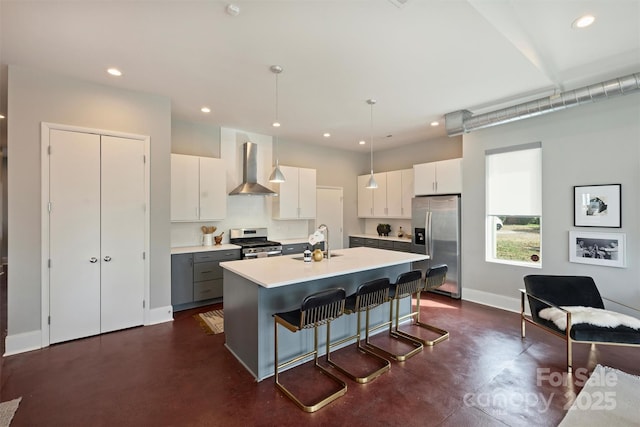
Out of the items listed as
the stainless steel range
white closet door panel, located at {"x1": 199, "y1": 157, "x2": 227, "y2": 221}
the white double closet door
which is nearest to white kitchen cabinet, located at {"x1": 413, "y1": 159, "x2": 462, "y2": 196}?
the stainless steel range

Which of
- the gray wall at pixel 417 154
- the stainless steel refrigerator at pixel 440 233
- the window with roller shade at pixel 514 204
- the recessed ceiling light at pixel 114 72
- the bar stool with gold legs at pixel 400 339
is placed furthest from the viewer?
the gray wall at pixel 417 154

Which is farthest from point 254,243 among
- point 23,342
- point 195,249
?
point 23,342

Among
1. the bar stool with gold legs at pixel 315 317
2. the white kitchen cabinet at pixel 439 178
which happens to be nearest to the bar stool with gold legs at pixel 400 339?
the bar stool with gold legs at pixel 315 317

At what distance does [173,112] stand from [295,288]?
3496 millimetres

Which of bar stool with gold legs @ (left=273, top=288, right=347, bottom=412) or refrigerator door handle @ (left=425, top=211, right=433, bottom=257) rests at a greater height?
refrigerator door handle @ (left=425, top=211, right=433, bottom=257)

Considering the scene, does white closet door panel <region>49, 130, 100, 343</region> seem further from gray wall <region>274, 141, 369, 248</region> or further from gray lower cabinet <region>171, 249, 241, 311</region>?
gray wall <region>274, 141, 369, 248</region>

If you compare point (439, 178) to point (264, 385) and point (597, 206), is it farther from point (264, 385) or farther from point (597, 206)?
point (264, 385)

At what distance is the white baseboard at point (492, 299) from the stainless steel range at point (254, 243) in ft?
11.2

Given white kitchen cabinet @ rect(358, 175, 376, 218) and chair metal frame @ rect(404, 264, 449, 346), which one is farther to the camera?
white kitchen cabinet @ rect(358, 175, 376, 218)

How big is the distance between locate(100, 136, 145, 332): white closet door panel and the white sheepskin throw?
4.82 meters

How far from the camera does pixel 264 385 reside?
250 centimetres

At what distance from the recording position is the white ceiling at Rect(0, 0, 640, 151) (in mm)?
2199

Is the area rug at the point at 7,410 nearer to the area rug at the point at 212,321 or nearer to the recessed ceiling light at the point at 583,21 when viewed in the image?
the area rug at the point at 212,321

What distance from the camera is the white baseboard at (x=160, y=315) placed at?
381 centimetres
